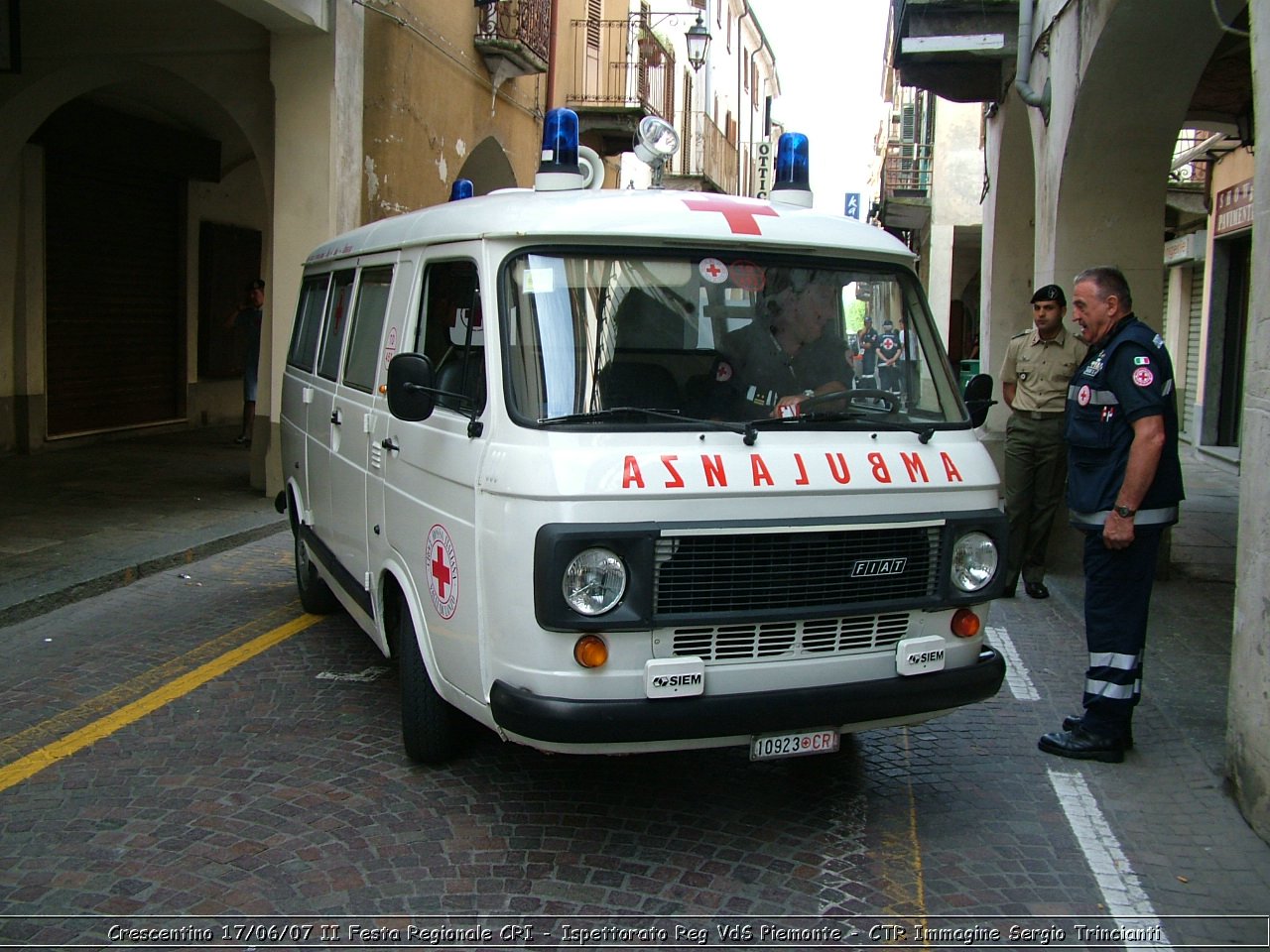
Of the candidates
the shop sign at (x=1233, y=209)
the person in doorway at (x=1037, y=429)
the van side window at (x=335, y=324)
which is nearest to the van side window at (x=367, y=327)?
the van side window at (x=335, y=324)

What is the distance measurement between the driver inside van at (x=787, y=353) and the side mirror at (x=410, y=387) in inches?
41.2

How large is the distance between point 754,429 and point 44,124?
1186cm

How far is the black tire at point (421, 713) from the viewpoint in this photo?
4656mm

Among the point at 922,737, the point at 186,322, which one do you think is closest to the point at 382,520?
the point at 922,737

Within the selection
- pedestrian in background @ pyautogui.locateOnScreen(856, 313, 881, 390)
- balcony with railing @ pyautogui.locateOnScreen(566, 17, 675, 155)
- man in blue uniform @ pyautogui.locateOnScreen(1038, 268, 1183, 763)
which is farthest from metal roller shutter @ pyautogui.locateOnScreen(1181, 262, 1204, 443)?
pedestrian in background @ pyautogui.locateOnScreen(856, 313, 881, 390)

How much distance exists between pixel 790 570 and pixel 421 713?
5.41 ft

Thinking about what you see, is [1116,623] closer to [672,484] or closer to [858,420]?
[858,420]

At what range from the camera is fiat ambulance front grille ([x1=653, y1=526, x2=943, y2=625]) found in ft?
12.6

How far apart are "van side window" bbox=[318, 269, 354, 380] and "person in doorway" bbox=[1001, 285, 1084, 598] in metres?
4.38

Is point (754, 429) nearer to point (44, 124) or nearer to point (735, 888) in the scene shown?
point (735, 888)

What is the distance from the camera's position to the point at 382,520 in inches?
201

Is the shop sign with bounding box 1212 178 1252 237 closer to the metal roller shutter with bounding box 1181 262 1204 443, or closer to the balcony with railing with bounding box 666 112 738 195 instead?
the metal roller shutter with bounding box 1181 262 1204 443

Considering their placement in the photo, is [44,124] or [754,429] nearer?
[754,429]

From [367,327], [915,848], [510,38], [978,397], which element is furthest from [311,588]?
[510,38]
